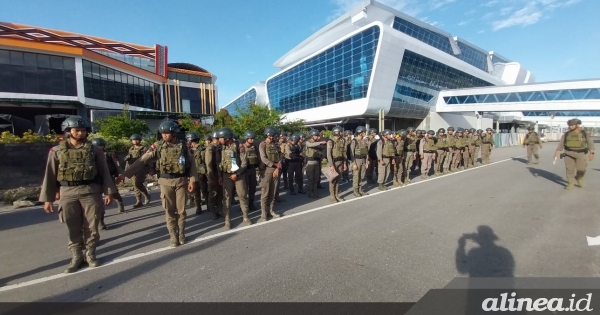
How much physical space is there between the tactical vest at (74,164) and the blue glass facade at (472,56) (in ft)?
232

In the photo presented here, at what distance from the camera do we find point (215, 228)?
16.2ft

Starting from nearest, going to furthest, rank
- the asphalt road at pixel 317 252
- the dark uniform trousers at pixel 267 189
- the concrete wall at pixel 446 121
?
the asphalt road at pixel 317 252
the dark uniform trousers at pixel 267 189
the concrete wall at pixel 446 121

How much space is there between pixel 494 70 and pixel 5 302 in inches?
3595

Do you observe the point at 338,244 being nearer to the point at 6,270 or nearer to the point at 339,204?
the point at 339,204

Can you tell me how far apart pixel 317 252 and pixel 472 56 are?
258 feet

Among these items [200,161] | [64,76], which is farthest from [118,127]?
[64,76]

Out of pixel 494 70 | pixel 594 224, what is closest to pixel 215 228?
pixel 594 224

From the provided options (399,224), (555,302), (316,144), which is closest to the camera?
(555,302)

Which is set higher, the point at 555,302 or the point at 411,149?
the point at 411,149

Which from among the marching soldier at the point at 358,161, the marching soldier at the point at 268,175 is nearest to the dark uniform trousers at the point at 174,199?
the marching soldier at the point at 268,175

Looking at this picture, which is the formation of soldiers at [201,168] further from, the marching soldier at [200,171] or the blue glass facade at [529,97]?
the blue glass facade at [529,97]

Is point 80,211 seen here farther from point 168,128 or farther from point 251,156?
point 251,156

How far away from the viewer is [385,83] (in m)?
30.0

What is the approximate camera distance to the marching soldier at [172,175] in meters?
4.07
